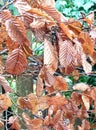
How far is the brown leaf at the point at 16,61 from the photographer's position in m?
0.87

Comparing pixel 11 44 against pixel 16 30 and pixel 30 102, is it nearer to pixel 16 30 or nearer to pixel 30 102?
pixel 16 30

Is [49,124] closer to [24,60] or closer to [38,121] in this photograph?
[38,121]

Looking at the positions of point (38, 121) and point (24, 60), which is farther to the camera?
point (38, 121)

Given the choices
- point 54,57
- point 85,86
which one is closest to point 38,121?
point 85,86

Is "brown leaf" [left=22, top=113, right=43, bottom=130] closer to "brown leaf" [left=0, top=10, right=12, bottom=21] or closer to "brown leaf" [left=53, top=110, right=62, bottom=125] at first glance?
"brown leaf" [left=53, top=110, right=62, bottom=125]

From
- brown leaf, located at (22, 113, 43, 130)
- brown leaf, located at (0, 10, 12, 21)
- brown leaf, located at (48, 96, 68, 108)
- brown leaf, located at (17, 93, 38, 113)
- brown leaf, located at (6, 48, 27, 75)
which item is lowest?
brown leaf, located at (22, 113, 43, 130)

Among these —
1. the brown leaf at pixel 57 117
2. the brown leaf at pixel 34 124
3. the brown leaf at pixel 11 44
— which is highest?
the brown leaf at pixel 11 44

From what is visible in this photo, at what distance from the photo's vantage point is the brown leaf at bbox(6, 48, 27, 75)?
875 millimetres

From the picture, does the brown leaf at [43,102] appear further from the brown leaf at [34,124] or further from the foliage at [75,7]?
the foliage at [75,7]

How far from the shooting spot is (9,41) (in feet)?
2.87

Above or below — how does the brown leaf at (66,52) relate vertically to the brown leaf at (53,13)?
below

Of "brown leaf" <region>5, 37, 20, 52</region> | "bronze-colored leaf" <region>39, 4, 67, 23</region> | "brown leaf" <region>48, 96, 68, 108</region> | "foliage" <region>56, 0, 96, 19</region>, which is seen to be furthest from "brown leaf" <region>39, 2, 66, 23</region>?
"foliage" <region>56, 0, 96, 19</region>

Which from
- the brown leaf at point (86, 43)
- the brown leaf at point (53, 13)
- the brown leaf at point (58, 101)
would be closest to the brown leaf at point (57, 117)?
the brown leaf at point (58, 101)

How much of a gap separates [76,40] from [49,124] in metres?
0.41
